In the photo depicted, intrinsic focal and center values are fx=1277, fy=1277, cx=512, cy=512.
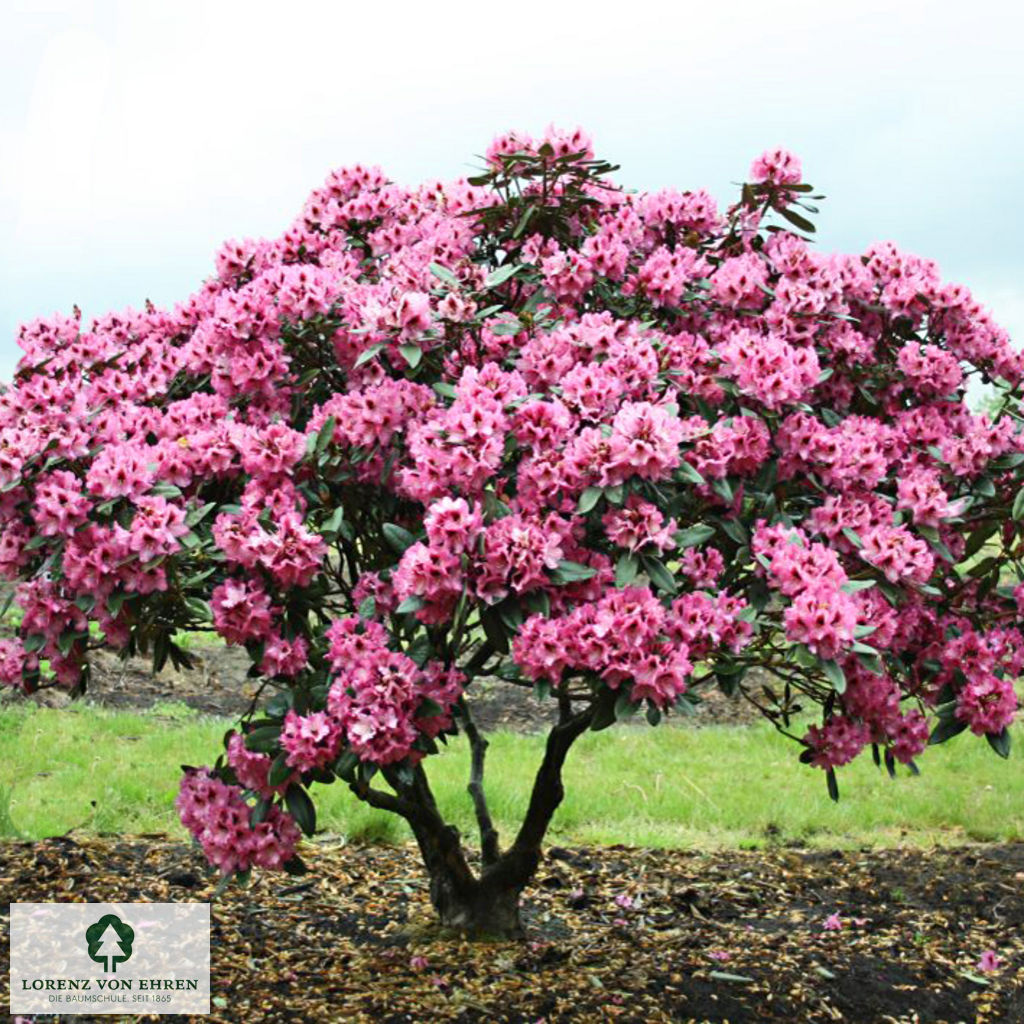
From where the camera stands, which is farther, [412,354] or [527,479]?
[412,354]

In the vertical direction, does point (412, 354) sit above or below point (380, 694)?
above

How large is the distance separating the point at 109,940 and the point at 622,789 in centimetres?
363

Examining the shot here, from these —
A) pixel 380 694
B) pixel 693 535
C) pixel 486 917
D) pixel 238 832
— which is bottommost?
pixel 486 917

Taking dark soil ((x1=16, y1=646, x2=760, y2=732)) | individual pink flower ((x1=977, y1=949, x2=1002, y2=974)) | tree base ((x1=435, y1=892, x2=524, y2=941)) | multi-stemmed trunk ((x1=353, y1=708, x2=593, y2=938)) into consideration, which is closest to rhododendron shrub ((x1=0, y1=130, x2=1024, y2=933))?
multi-stemmed trunk ((x1=353, y1=708, x2=593, y2=938))

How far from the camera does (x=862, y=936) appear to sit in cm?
562

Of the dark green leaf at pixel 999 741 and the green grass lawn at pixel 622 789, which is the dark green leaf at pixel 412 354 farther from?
the green grass lawn at pixel 622 789

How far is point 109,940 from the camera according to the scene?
5.11 m

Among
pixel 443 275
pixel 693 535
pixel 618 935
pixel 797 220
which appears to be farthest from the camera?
pixel 618 935

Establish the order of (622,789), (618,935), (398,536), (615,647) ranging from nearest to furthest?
(615,647) < (398,536) < (618,935) < (622,789)

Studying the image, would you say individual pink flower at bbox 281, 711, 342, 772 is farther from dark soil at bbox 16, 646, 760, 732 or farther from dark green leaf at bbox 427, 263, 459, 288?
dark soil at bbox 16, 646, 760, 732

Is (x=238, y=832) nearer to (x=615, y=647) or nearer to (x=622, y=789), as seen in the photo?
(x=615, y=647)

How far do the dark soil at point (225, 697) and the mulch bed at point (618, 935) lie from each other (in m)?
2.94

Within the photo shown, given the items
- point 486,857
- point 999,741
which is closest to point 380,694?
point 999,741

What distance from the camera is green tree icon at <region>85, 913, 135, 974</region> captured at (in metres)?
4.97
